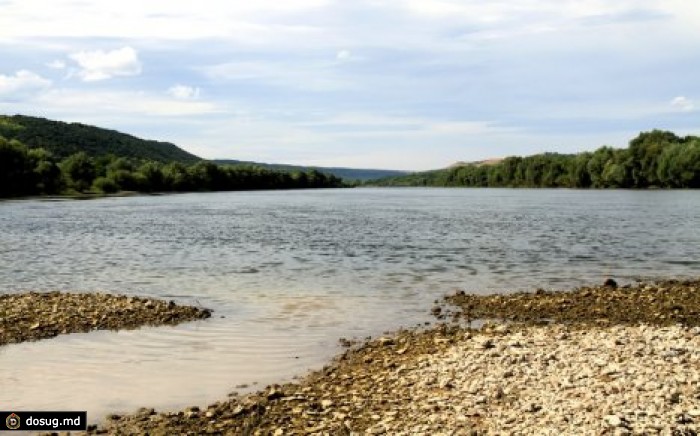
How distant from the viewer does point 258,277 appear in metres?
39.2

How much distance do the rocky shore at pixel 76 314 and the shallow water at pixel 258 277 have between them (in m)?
0.96

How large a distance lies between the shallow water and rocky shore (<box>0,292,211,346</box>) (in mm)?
962

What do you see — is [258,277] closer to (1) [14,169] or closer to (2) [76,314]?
(2) [76,314]

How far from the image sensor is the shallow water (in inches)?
730

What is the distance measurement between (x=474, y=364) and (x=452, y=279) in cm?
2095

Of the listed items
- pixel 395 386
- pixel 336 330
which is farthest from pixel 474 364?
pixel 336 330

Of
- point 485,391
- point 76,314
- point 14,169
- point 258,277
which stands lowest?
point 258,277

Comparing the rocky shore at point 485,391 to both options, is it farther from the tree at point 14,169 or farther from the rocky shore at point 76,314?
the tree at point 14,169

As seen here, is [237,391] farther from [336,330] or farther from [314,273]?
[314,273]

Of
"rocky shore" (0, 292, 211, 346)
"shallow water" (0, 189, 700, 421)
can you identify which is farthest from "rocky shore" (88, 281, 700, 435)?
"rocky shore" (0, 292, 211, 346)

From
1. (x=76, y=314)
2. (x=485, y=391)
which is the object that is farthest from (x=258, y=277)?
(x=485, y=391)

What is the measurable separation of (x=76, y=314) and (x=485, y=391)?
17.3 metres

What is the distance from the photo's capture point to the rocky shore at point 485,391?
1299 cm

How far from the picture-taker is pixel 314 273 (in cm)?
4109
